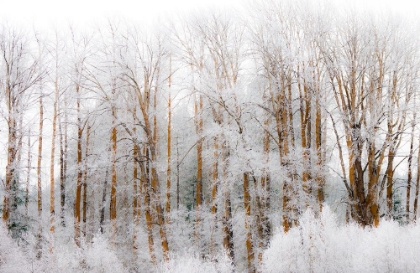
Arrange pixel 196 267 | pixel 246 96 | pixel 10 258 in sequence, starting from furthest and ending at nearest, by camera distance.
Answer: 1. pixel 246 96
2. pixel 10 258
3. pixel 196 267

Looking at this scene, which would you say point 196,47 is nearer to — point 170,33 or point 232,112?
point 170,33

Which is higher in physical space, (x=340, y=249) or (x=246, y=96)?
(x=246, y=96)

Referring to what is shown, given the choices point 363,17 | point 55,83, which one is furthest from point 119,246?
point 363,17

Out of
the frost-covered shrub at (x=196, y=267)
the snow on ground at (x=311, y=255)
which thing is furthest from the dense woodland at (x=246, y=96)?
the frost-covered shrub at (x=196, y=267)

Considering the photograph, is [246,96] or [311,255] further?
[246,96]

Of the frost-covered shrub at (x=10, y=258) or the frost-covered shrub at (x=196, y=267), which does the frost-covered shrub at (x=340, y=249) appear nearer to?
the frost-covered shrub at (x=196, y=267)

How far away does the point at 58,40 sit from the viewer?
17.0 m

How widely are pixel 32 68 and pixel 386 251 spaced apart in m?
13.9

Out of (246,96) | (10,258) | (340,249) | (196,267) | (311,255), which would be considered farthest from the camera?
(246,96)

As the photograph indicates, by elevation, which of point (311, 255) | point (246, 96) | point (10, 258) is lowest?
point (10, 258)

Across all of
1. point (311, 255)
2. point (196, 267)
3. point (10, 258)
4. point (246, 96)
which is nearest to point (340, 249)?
point (311, 255)

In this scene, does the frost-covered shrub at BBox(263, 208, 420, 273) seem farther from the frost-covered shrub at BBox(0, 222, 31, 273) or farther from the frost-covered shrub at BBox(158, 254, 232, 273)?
the frost-covered shrub at BBox(0, 222, 31, 273)

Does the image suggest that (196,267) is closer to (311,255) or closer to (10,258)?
(311,255)

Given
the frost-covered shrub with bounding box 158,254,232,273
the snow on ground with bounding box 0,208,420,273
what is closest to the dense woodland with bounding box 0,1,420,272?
the snow on ground with bounding box 0,208,420,273
